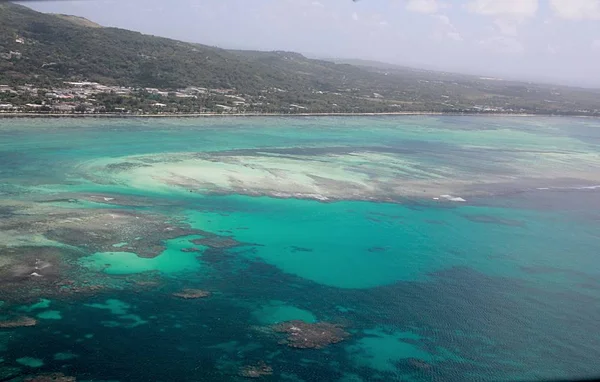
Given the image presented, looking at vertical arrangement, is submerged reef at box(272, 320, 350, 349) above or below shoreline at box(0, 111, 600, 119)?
below

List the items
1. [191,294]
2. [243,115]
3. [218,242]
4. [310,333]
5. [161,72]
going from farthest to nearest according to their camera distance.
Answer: [161,72], [243,115], [218,242], [191,294], [310,333]

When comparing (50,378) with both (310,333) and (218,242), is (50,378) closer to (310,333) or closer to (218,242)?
(310,333)

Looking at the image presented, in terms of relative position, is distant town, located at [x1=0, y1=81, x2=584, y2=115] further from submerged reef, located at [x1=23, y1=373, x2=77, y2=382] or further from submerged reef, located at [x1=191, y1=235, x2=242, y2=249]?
submerged reef, located at [x1=23, y1=373, x2=77, y2=382]

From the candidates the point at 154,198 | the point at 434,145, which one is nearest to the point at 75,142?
the point at 154,198

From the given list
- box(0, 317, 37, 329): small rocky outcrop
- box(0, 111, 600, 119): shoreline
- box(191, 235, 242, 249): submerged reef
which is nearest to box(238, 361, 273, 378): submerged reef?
box(0, 317, 37, 329): small rocky outcrop

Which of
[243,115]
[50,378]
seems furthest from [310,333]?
[243,115]

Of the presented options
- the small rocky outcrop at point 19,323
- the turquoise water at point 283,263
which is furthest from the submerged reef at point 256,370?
the small rocky outcrop at point 19,323
